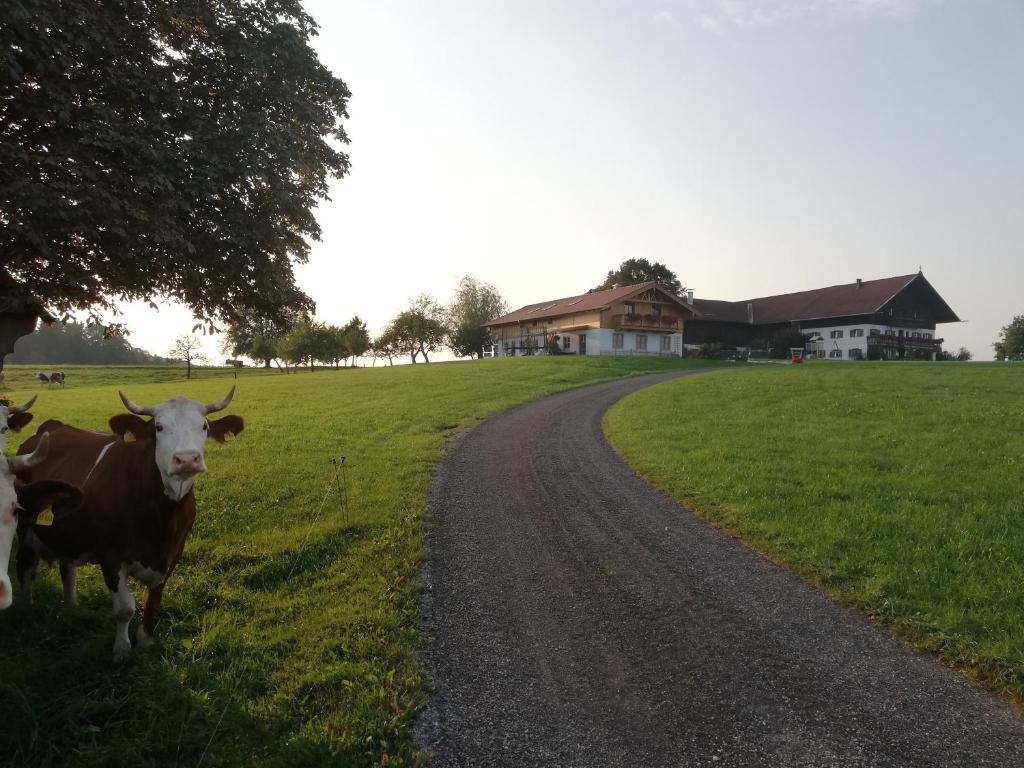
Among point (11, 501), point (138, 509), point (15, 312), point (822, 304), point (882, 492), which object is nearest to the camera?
point (11, 501)

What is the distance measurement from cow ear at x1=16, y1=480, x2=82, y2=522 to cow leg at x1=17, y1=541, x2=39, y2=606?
220 centimetres

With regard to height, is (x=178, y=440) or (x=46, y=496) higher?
(x=178, y=440)

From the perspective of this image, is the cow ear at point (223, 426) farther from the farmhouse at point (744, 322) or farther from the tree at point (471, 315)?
the tree at point (471, 315)

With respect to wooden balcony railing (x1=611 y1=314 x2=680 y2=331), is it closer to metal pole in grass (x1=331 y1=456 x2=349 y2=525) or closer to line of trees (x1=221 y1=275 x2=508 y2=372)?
line of trees (x1=221 y1=275 x2=508 y2=372)

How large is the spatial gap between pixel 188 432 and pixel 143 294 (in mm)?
8823

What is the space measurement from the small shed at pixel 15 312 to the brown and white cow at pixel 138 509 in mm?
5162

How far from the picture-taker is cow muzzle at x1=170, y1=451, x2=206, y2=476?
4.93m

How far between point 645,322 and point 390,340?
40.4 metres

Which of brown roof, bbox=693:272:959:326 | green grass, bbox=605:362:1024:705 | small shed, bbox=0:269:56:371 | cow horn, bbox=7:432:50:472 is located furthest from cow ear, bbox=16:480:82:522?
brown roof, bbox=693:272:959:326

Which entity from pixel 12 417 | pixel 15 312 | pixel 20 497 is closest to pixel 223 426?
pixel 20 497

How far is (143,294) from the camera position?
1215cm

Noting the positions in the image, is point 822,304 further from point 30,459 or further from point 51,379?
point 51,379

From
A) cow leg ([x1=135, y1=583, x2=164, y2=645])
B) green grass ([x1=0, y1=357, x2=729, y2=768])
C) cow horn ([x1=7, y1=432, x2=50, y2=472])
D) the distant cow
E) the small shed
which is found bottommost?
green grass ([x1=0, y1=357, x2=729, y2=768])

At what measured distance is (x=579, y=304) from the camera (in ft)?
217
